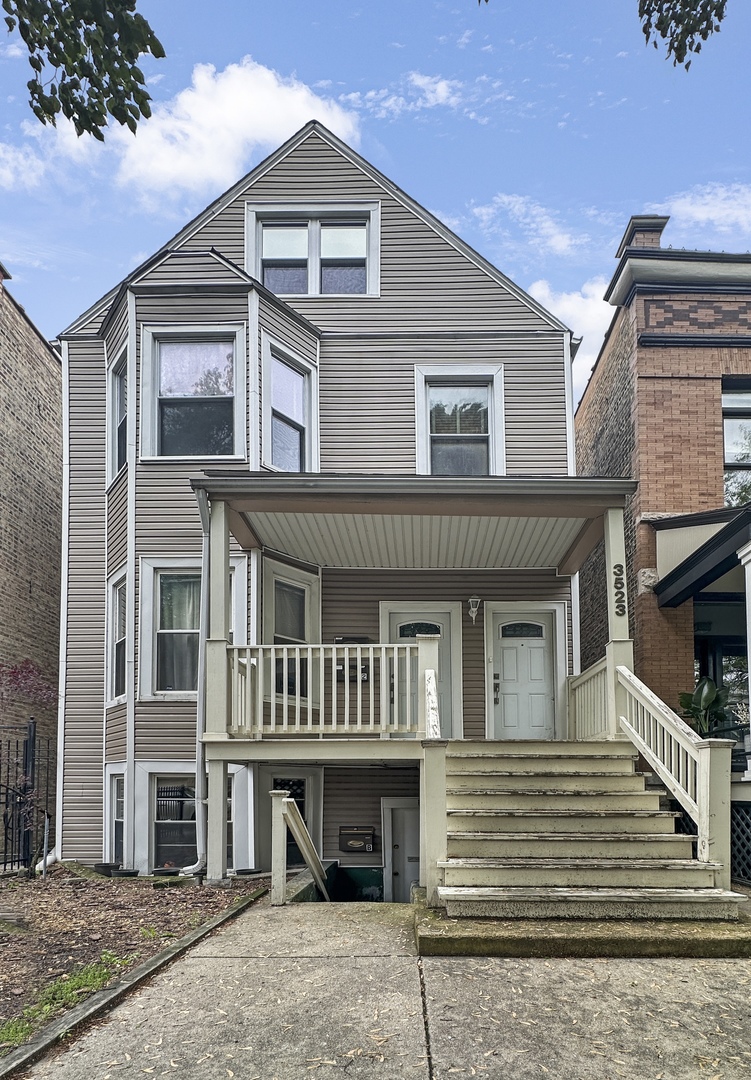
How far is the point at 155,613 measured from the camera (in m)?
11.2

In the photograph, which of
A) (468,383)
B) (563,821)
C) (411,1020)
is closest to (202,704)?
(563,821)

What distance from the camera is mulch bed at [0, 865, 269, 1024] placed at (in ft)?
17.7

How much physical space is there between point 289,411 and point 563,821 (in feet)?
21.6

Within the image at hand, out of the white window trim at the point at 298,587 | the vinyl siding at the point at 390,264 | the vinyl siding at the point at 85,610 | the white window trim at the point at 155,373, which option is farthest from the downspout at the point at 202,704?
the vinyl siding at the point at 390,264

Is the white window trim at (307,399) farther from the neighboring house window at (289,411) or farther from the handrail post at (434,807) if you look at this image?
the handrail post at (434,807)

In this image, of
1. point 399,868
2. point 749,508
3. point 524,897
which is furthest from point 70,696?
point 749,508

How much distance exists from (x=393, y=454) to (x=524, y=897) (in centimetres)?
710

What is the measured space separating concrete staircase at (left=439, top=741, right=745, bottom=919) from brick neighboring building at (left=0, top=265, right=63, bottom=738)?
8.71m

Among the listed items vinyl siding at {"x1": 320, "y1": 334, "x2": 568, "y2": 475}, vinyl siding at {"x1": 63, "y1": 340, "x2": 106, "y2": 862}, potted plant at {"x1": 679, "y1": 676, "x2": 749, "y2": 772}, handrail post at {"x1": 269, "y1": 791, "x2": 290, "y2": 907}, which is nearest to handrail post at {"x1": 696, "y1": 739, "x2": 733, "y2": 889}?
handrail post at {"x1": 269, "y1": 791, "x2": 290, "y2": 907}

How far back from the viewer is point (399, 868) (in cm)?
1154

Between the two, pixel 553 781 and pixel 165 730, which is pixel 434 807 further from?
pixel 165 730

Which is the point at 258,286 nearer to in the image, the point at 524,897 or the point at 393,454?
the point at 393,454

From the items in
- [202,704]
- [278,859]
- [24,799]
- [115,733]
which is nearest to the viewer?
[278,859]

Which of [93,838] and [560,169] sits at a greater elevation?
[560,169]
